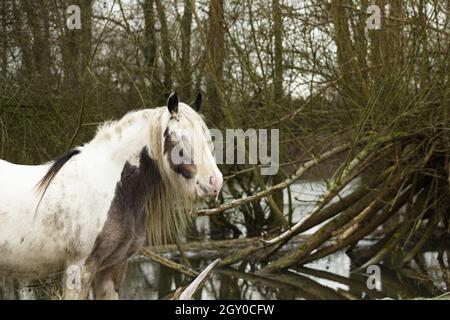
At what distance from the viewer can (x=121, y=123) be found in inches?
188

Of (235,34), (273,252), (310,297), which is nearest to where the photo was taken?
(310,297)

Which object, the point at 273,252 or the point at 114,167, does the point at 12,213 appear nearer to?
the point at 114,167

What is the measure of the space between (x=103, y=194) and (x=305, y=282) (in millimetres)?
8127

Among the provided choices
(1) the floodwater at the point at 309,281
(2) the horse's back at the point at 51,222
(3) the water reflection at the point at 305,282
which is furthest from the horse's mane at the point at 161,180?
(3) the water reflection at the point at 305,282

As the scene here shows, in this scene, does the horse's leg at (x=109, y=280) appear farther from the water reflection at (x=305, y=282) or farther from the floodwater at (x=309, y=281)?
the water reflection at (x=305, y=282)

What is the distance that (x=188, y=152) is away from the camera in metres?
4.54

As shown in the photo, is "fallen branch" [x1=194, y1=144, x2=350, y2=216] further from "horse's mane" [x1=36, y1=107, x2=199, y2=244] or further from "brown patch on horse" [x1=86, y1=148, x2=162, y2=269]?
"brown patch on horse" [x1=86, y1=148, x2=162, y2=269]

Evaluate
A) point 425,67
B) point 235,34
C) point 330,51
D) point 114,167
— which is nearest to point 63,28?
point 235,34

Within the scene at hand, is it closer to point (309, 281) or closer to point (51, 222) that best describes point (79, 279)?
point (51, 222)

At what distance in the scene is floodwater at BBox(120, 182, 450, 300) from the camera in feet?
37.5

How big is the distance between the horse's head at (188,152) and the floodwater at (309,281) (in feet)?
20.5

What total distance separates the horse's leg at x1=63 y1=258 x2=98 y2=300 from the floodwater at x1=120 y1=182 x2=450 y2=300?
6.54 metres

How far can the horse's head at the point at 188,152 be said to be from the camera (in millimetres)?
4500

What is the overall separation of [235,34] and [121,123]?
7.47 m
